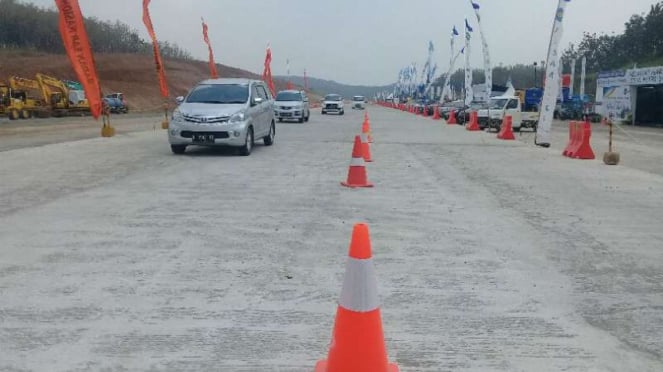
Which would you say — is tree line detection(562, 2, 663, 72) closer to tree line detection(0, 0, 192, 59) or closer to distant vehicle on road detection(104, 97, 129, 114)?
distant vehicle on road detection(104, 97, 129, 114)

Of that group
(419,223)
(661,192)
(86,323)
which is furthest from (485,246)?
(661,192)

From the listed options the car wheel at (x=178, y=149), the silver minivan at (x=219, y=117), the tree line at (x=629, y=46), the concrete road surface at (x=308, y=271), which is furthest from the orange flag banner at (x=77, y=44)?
the tree line at (x=629, y=46)

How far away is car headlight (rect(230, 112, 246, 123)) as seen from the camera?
13.3m

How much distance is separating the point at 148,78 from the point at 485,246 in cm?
8015

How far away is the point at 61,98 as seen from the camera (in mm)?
40688

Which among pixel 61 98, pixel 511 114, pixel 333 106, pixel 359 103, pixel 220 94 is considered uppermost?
pixel 61 98

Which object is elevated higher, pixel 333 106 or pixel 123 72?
pixel 123 72

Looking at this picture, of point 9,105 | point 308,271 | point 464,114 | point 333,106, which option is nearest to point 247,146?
point 308,271

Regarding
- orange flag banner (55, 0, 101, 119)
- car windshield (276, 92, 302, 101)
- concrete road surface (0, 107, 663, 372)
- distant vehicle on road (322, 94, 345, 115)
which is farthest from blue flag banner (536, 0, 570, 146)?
distant vehicle on road (322, 94, 345, 115)

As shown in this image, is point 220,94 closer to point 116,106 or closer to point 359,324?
point 359,324

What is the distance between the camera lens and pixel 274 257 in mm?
5496

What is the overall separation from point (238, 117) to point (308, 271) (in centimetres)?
888

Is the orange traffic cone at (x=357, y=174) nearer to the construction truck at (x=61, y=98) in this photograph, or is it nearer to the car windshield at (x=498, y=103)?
the car windshield at (x=498, y=103)

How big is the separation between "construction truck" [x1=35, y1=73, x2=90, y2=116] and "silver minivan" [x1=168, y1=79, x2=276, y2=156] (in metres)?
28.8
